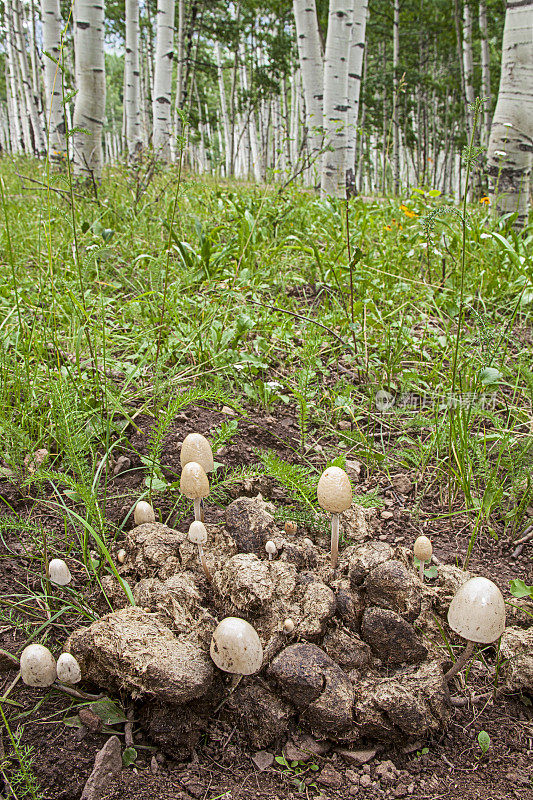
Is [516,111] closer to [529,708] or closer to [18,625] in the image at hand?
[529,708]

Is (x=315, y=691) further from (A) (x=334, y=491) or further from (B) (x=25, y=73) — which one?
(B) (x=25, y=73)

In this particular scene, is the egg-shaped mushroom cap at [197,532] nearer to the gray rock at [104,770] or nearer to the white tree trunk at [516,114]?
the gray rock at [104,770]

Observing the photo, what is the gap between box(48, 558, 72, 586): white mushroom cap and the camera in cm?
162

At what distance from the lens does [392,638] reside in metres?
1.51

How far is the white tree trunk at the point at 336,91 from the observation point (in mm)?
7258

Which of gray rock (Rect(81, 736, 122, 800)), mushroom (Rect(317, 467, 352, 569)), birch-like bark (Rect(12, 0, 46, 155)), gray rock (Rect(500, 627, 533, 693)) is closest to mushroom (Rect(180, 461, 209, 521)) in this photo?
mushroom (Rect(317, 467, 352, 569))

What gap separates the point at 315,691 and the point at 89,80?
7.15 meters

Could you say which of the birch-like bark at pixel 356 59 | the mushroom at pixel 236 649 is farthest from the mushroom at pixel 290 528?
the birch-like bark at pixel 356 59

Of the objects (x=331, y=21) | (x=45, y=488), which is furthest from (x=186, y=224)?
(x=331, y=21)

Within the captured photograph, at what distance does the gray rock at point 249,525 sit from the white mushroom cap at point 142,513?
0.27 m

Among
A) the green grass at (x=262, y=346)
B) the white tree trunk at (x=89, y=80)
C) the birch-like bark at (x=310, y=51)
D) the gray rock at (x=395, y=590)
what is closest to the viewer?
the gray rock at (x=395, y=590)

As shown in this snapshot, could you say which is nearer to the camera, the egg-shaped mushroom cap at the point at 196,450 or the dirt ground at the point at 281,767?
the dirt ground at the point at 281,767

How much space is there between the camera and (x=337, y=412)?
8.82 ft

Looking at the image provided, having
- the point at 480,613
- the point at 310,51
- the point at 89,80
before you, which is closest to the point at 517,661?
the point at 480,613
